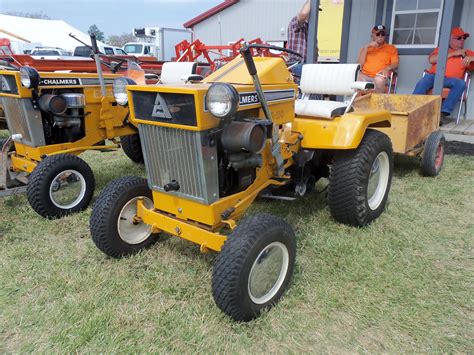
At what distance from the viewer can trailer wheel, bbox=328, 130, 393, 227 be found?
2.88 m

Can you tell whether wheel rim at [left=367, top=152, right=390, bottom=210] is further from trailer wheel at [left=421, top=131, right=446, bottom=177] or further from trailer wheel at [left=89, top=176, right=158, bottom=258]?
trailer wheel at [left=89, top=176, right=158, bottom=258]

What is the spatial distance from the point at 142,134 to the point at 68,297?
1044mm

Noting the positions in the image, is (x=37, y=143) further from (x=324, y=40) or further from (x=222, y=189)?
(x=324, y=40)

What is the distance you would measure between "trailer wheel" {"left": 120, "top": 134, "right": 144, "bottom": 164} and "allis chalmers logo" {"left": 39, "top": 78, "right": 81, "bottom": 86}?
Answer: 1.07 meters

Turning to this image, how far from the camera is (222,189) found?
2.37m

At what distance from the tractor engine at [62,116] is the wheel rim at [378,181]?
2.78 meters

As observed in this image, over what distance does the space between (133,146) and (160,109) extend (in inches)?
116

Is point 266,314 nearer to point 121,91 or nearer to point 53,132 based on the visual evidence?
point 121,91

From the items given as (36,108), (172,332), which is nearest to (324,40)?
(36,108)

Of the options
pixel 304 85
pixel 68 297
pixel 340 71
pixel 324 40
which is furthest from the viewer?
pixel 324 40

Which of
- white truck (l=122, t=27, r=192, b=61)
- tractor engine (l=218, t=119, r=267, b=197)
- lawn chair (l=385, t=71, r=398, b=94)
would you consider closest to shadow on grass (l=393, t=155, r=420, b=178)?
lawn chair (l=385, t=71, r=398, b=94)

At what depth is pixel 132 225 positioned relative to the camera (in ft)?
8.87

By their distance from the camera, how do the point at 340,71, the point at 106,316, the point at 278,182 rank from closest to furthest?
the point at 106,316 → the point at 278,182 → the point at 340,71

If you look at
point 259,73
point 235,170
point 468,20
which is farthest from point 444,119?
point 235,170
